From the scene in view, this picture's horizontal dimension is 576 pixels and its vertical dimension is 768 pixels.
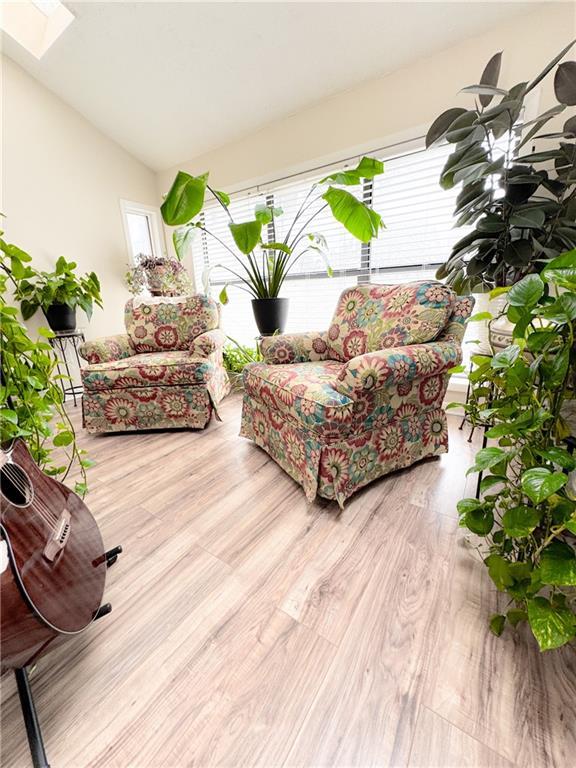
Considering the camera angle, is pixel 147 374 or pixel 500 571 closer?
pixel 500 571

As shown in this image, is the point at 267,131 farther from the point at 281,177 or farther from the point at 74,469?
the point at 74,469

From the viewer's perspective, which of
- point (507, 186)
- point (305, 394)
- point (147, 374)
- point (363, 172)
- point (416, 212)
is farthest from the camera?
point (416, 212)

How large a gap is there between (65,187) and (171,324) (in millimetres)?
1731

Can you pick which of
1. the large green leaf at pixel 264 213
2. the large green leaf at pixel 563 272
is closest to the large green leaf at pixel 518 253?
the large green leaf at pixel 563 272

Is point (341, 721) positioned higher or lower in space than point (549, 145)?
lower

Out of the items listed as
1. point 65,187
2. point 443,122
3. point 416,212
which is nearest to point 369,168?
point 443,122

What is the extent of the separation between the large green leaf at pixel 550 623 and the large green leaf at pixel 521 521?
5.3 inches

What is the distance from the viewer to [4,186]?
7.88 ft

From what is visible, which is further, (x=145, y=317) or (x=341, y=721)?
(x=145, y=317)

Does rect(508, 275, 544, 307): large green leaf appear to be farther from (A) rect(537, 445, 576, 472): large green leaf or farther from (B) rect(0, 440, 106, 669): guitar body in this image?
(B) rect(0, 440, 106, 669): guitar body

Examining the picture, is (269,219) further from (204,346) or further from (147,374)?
(147,374)

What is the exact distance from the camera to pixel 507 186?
140 cm

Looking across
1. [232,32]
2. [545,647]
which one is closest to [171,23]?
[232,32]

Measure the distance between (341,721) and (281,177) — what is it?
10.4ft
